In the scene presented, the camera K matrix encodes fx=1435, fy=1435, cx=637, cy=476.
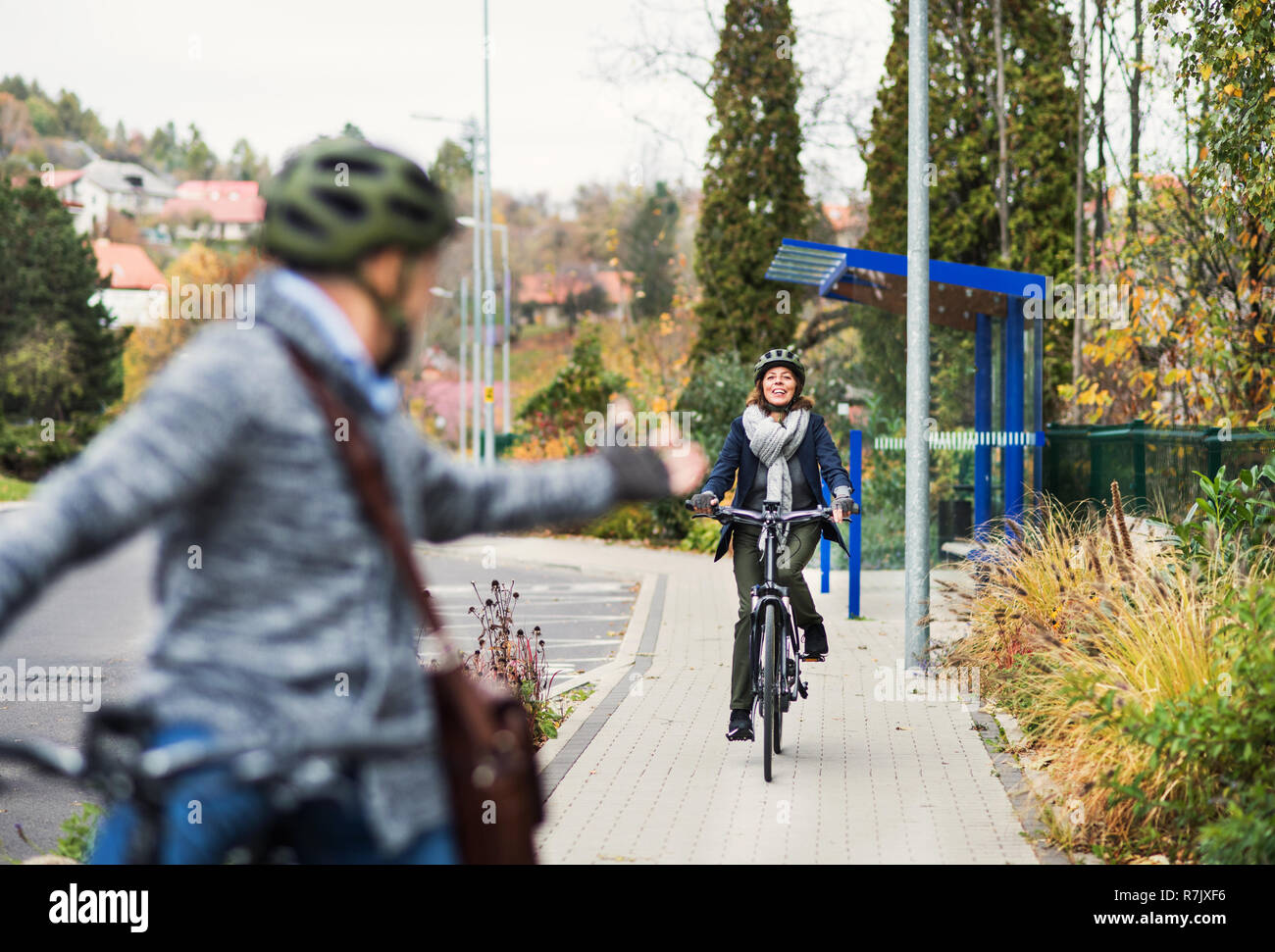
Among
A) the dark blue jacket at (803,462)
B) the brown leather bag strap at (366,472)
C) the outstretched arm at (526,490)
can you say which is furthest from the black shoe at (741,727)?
the brown leather bag strap at (366,472)

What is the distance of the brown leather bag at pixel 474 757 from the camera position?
6.89 ft

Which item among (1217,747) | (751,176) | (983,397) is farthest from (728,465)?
(751,176)

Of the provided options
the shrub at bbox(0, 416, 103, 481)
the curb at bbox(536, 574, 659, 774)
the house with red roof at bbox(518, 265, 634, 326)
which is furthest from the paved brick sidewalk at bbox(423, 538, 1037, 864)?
the house with red roof at bbox(518, 265, 634, 326)

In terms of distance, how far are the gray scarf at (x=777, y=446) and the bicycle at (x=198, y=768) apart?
517cm

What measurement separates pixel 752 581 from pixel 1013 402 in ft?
17.0

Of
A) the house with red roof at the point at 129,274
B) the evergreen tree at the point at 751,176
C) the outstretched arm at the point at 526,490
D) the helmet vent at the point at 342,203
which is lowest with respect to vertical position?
the outstretched arm at the point at 526,490

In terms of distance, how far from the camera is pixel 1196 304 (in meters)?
12.3

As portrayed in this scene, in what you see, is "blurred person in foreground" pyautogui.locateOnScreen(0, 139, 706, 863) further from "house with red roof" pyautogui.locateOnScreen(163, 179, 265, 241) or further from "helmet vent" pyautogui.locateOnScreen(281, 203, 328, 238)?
"house with red roof" pyautogui.locateOnScreen(163, 179, 265, 241)

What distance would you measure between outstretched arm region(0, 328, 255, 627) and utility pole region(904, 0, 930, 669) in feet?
24.3

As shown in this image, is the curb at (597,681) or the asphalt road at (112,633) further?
the curb at (597,681)

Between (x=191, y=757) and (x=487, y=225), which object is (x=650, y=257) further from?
(x=191, y=757)

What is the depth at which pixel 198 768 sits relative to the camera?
78.9 inches

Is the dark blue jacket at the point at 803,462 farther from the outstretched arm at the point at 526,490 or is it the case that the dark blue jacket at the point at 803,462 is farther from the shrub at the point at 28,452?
the shrub at the point at 28,452
